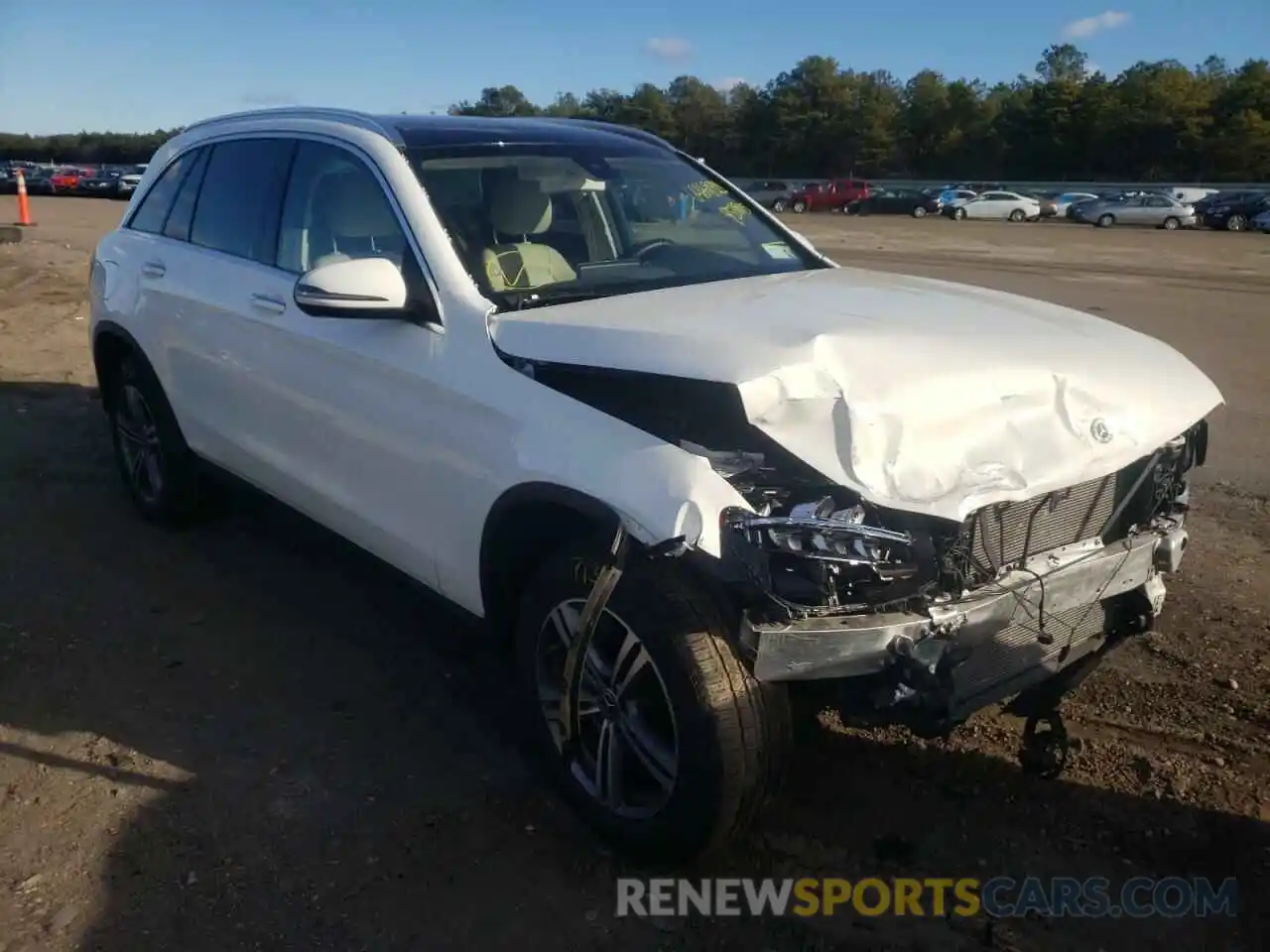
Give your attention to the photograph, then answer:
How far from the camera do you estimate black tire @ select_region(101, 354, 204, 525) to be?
5.26m

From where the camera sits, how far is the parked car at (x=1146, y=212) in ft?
134

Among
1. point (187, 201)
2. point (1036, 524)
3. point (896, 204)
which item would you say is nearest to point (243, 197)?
point (187, 201)

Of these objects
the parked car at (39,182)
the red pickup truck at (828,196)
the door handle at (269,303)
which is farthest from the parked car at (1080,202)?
the parked car at (39,182)

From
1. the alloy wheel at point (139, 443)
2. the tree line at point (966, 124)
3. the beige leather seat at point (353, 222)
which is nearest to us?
the beige leather seat at point (353, 222)

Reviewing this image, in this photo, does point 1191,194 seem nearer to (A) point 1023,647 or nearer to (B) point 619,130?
(B) point 619,130

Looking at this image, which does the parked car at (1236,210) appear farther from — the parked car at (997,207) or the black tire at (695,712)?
the black tire at (695,712)

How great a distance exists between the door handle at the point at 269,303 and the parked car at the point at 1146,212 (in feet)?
138

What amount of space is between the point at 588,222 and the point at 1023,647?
6.90ft

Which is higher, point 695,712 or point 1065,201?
point 695,712

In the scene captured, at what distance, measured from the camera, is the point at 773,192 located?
190 ft

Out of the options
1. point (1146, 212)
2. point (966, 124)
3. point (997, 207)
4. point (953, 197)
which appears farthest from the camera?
point (966, 124)

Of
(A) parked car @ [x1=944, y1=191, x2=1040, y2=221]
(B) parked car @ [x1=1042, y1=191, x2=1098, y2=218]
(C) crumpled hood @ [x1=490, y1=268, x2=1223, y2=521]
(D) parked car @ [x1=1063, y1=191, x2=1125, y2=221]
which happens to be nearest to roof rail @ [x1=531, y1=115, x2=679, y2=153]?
(C) crumpled hood @ [x1=490, y1=268, x2=1223, y2=521]

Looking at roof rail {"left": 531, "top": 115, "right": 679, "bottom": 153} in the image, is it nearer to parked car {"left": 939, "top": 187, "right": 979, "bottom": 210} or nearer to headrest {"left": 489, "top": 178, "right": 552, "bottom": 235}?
headrest {"left": 489, "top": 178, "right": 552, "bottom": 235}

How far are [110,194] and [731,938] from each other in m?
55.1
